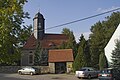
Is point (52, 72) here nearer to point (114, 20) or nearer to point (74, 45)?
point (74, 45)

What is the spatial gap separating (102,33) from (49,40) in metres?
19.7

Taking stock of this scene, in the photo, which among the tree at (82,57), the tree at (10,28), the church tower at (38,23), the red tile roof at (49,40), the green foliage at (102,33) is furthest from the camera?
the church tower at (38,23)

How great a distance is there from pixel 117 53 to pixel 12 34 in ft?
110

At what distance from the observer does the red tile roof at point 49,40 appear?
252 ft

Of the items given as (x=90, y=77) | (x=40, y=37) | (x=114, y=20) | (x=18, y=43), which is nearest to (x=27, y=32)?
(x=18, y=43)

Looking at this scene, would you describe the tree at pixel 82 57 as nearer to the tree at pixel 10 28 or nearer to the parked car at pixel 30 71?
the parked car at pixel 30 71

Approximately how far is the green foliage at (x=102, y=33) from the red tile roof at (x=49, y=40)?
12.6 m

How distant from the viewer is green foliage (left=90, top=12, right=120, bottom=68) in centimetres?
6404

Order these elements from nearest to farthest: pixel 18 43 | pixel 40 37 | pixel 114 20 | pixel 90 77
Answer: pixel 18 43, pixel 90 77, pixel 114 20, pixel 40 37

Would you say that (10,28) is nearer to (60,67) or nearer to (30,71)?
(30,71)

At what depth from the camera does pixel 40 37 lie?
8231 centimetres

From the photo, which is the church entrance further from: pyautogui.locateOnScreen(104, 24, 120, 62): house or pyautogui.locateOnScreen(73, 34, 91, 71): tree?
pyautogui.locateOnScreen(104, 24, 120, 62): house

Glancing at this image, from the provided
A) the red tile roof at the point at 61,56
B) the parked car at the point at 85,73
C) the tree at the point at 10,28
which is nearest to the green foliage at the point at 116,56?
the parked car at the point at 85,73

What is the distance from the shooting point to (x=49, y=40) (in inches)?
3246
